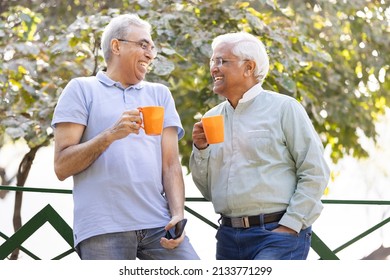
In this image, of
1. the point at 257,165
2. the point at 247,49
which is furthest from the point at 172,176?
the point at 247,49

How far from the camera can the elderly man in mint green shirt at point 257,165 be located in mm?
2734

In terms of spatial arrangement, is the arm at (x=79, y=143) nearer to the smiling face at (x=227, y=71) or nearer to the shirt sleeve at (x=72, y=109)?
the shirt sleeve at (x=72, y=109)

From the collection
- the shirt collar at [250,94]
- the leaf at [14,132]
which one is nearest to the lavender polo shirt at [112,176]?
the shirt collar at [250,94]

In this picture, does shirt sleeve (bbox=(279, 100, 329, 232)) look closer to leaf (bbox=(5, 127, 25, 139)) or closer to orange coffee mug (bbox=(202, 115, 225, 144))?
orange coffee mug (bbox=(202, 115, 225, 144))

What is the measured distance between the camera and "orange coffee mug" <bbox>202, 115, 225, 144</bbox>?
2.73 metres

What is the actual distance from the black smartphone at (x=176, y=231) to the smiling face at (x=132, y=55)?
0.51 metres

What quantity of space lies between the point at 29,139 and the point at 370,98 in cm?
424

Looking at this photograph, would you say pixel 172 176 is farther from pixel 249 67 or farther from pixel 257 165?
pixel 249 67

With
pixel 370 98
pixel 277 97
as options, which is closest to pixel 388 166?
pixel 370 98

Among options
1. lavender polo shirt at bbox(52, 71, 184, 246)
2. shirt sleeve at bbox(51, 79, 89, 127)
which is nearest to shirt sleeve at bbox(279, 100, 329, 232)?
lavender polo shirt at bbox(52, 71, 184, 246)

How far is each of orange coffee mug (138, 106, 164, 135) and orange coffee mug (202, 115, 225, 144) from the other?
0.22m

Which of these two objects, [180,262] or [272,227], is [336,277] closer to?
[272,227]

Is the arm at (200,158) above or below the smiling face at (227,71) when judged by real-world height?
below

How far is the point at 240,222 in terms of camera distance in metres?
2.78
